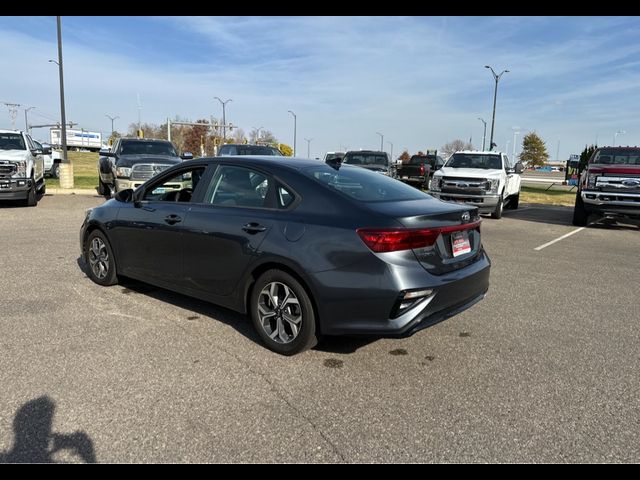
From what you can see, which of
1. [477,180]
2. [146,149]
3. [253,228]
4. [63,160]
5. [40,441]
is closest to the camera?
[40,441]

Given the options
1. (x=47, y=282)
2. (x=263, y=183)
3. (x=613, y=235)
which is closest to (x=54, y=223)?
(x=47, y=282)

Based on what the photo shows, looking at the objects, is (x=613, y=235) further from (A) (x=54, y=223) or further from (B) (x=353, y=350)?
(A) (x=54, y=223)

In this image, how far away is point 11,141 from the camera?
44.1ft

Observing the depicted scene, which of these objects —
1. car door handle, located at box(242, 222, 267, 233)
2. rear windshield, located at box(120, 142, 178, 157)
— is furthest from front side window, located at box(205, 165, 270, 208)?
rear windshield, located at box(120, 142, 178, 157)

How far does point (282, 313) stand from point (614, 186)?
11021 millimetres

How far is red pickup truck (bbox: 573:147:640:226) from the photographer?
38.7 ft

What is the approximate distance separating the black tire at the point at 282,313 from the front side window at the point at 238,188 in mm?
692

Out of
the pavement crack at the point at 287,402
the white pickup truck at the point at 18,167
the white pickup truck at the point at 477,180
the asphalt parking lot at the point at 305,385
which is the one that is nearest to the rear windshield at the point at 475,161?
the white pickup truck at the point at 477,180

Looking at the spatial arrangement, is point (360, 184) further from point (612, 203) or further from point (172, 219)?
point (612, 203)

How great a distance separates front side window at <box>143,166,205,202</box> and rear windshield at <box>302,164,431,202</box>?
4.07 ft

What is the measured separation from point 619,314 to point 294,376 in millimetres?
3751

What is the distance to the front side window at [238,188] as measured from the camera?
14.2 ft

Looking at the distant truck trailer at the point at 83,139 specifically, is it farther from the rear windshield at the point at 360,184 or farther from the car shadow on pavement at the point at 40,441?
the car shadow on pavement at the point at 40,441

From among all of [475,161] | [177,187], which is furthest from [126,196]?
[475,161]
